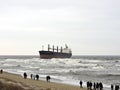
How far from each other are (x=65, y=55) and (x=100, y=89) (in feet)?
476

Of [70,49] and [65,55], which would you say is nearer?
[65,55]

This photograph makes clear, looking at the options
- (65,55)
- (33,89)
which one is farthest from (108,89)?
(65,55)

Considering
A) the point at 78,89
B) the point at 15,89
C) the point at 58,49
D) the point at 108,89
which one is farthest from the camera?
the point at 58,49

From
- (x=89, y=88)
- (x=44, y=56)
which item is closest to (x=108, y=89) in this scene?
(x=89, y=88)

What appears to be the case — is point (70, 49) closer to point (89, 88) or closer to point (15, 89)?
point (89, 88)

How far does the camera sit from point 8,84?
10680 millimetres

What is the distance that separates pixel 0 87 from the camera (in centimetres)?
1066

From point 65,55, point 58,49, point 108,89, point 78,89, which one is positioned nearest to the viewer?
point 78,89

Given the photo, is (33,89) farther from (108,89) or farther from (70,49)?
(70,49)

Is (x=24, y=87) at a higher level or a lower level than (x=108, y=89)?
higher

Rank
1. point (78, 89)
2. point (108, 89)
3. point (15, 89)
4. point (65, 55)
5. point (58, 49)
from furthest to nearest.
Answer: point (58, 49) → point (65, 55) → point (108, 89) → point (78, 89) → point (15, 89)

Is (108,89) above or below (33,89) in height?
below

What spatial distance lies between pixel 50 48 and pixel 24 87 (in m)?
182

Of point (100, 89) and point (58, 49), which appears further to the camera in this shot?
point (58, 49)
